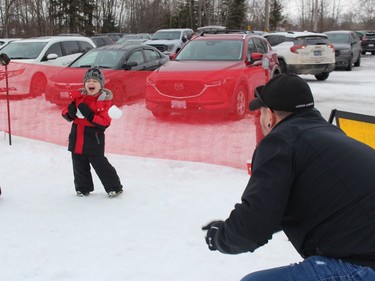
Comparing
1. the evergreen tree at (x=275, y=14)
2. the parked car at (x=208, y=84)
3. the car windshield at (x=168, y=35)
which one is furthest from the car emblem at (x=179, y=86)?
the evergreen tree at (x=275, y=14)

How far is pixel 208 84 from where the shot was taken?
8008 millimetres

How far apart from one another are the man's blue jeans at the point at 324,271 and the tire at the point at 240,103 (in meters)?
5.36

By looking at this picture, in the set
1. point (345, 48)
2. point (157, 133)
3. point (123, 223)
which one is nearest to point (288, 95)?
point (123, 223)

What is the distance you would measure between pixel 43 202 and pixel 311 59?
12815mm

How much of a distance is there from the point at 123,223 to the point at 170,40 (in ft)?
61.3

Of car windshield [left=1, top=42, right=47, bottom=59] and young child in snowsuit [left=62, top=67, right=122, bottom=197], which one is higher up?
car windshield [left=1, top=42, right=47, bottom=59]

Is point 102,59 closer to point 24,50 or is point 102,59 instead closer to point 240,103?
point 24,50

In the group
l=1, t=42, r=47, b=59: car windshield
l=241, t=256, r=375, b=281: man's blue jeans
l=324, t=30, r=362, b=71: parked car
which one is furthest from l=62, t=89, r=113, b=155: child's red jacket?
l=324, t=30, r=362, b=71: parked car

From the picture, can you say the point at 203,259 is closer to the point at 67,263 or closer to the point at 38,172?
the point at 67,263

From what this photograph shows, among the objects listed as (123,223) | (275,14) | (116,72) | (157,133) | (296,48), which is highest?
(275,14)

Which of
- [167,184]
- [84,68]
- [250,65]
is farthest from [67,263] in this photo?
[84,68]

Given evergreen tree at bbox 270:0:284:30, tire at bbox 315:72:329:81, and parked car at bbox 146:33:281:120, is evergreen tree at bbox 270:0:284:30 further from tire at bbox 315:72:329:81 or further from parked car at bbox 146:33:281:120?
parked car at bbox 146:33:281:120

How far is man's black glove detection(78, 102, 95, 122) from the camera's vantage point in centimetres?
483

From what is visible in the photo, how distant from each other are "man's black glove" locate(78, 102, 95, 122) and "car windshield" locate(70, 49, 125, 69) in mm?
5984
